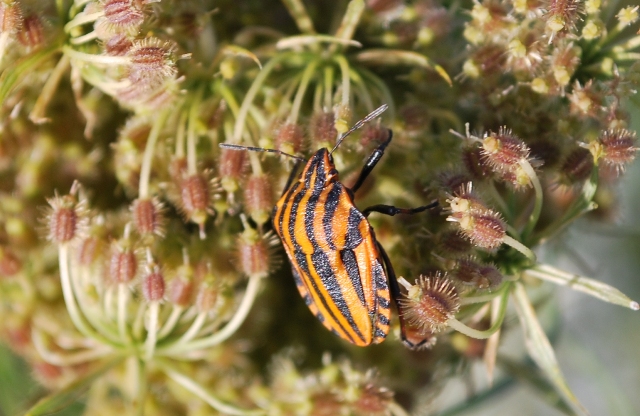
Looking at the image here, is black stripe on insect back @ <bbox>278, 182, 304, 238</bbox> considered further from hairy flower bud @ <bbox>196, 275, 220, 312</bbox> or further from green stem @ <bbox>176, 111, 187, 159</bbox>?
green stem @ <bbox>176, 111, 187, 159</bbox>

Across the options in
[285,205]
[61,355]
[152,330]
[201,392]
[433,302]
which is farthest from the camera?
[61,355]

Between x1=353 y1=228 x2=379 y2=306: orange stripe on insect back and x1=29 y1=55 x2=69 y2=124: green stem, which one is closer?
x1=353 y1=228 x2=379 y2=306: orange stripe on insect back

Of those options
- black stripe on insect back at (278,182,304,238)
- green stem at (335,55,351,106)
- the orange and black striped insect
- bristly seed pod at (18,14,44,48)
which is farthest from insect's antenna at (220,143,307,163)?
bristly seed pod at (18,14,44,48)

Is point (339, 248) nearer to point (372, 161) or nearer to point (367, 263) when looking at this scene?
point (367, 263)

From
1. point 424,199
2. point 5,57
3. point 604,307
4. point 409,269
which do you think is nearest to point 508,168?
point 424,199

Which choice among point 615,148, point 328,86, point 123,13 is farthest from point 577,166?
point 123,13

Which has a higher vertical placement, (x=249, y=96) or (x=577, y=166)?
(x=249, y=96)

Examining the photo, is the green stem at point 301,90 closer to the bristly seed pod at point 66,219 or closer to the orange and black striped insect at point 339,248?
the orange and black striped insect at point 339,248

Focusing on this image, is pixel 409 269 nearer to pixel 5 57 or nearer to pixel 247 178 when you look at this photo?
pixel 247 178
